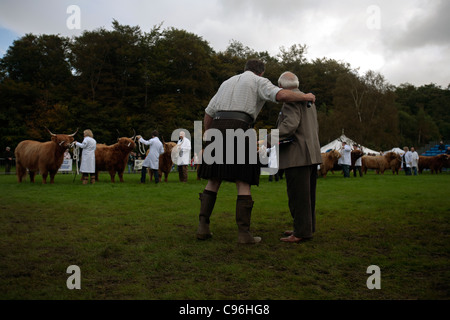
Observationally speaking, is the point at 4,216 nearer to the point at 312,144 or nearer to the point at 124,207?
the point at 124,207

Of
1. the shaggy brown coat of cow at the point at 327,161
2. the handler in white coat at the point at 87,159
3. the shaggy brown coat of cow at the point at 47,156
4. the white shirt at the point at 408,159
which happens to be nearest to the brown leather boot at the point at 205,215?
the handler in white coat at the point at 87,159

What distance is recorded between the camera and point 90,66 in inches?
1540

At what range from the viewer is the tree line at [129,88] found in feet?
123

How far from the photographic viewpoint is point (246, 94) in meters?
4.45

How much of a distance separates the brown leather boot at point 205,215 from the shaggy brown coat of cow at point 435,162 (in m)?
26.6

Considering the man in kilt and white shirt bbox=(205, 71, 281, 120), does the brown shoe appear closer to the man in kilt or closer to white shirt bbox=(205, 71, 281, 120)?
the man in kilt

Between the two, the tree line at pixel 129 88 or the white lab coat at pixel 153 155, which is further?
the tree line at pixel 129 88

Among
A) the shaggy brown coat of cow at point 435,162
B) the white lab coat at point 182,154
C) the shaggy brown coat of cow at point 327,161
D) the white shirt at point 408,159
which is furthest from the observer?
the shaggy brown coat of cow at point 435,162

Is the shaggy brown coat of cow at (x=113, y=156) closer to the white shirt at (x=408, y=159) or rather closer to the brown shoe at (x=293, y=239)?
the brown shoe at (x=293, y=239)

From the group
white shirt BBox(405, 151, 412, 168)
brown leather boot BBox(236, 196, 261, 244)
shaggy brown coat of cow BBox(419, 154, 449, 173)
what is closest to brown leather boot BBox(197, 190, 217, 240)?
brown leather boot BBox(236, 196, 261, 244)

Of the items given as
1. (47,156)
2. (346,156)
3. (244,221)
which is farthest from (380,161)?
(244,221)

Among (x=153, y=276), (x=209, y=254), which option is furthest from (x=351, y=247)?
(x=153, y=276)

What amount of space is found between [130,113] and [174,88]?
22.6 ft

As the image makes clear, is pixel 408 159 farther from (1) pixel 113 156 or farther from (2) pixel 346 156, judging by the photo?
(1) pixel 113 156
